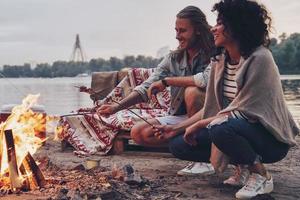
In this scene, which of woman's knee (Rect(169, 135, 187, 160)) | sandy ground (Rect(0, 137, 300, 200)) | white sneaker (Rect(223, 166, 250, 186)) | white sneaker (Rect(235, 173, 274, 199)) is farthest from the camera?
woman's knee (Rect(169, 135, 187, 160))

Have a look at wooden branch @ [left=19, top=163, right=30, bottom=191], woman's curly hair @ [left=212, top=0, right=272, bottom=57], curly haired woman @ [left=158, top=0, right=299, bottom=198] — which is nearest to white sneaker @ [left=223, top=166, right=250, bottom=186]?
curly haired woman @ [left=158, top=0, right=299, bottom=198]

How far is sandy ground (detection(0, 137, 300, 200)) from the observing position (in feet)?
14.2

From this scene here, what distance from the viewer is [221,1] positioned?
14.1ft

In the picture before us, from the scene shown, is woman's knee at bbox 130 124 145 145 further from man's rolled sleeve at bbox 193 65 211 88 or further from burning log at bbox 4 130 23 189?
burning log at bbox 4 130 23 189

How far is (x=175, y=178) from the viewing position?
201 inches

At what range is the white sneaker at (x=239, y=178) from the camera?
467 cm

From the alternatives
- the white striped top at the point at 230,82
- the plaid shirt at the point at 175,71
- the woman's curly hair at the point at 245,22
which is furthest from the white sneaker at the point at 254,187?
the plaid shirt at the point at 175,71

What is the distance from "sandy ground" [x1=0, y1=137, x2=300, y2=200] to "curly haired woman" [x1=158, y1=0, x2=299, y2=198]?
11.5 inches

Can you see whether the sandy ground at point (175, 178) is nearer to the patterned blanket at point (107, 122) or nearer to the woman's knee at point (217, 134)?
the patterned blanket at point (107, 122)

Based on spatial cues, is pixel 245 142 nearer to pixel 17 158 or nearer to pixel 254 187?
pixel 254 187

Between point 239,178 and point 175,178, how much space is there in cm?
69

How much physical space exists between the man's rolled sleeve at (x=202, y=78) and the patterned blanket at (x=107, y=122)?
193 cm

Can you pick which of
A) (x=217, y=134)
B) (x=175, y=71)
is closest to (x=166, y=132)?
(x=175, y=71)

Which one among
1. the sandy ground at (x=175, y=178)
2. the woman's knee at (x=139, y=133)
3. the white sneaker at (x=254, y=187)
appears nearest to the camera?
the white sneaker at (x=254, y=187)
